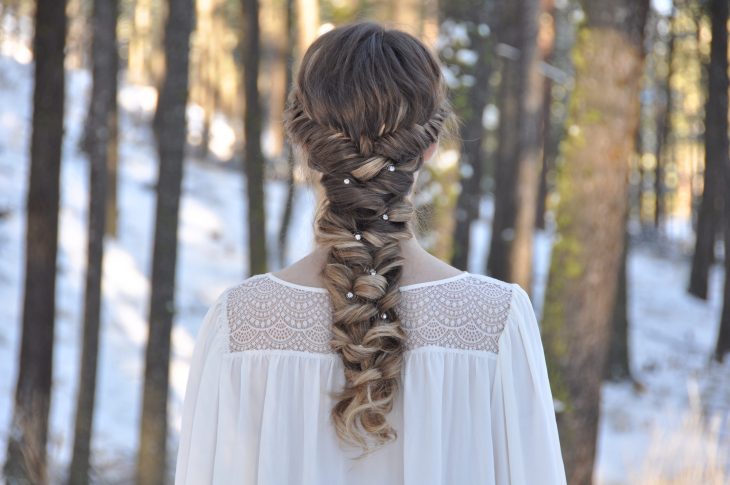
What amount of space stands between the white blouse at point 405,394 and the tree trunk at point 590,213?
374 cm

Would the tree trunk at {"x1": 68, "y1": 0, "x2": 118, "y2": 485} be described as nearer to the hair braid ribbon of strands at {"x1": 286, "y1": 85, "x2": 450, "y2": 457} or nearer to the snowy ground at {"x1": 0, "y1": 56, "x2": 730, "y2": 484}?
the snowy ground at {"x1": 0, "y1": 56, "x2": 730, "y2": 484}

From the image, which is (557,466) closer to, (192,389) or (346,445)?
(346,445)

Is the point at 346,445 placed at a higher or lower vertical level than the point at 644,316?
higher

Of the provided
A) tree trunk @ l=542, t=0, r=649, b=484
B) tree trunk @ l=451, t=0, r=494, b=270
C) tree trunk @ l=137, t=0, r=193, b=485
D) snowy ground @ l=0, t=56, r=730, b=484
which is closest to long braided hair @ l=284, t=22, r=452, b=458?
tree trunk @ l=542, t=0, r=649, b=484

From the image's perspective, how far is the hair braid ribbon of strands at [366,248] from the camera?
6.44ft

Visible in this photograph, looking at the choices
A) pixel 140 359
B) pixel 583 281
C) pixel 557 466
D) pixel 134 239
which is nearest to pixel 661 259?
pixel 134 239

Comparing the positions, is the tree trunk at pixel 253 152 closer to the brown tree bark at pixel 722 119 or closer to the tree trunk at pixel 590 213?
the tree trunk at pixel 590 213

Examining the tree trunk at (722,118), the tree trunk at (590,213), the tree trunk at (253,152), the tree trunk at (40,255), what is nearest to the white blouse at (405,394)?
the tree trunk at (590,213)

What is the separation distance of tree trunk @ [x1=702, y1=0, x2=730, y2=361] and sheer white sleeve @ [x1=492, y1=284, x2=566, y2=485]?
11.6 meters

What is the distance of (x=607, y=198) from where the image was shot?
18.4 ft

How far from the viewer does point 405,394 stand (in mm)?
2002

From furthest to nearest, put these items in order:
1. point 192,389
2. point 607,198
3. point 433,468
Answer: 1. point 607,198
2. point 192,389
3. point 433,468

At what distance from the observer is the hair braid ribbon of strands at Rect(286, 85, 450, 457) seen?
196 centimetres

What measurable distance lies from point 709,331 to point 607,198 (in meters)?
15.1
